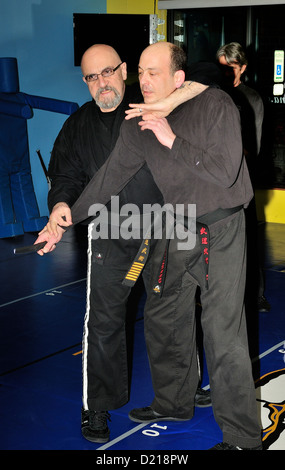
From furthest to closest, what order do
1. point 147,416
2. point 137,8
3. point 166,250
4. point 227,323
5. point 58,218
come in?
point 137,8, point 147,416, point 58,218, point 166,250, point 227,323

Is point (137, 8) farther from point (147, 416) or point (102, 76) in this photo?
point (147, 416)

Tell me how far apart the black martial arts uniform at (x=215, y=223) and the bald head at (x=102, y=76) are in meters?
0.27

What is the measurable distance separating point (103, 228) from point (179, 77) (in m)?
0.85

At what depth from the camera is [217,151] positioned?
264cm

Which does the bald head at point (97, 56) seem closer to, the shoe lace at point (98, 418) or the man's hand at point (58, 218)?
the man's hand at point (58, 218)

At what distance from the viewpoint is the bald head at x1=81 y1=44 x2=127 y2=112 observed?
10.5 feet

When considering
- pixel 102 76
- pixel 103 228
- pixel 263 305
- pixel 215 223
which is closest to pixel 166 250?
pixel 215 223

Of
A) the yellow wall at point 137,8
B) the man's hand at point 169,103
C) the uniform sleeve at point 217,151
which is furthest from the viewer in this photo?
the yellow wall at point 137,8

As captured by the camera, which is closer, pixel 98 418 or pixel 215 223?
pixel 215 223

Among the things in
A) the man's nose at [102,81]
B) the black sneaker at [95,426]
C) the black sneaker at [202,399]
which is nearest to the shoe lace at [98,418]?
the black sneaker at [95,426]

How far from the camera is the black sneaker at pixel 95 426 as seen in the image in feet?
10.5

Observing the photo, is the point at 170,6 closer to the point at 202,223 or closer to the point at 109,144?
the point at 109,144

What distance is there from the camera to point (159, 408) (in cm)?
336

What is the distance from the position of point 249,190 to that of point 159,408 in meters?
1.24
